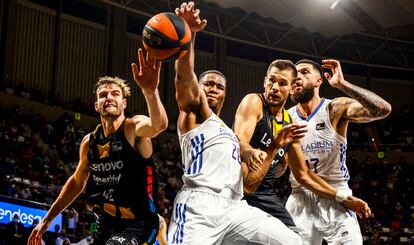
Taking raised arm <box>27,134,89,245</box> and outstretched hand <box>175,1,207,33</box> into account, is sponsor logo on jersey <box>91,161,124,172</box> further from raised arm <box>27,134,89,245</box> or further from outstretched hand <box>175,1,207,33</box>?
outstretched hand <box>175,1,207,33</box>

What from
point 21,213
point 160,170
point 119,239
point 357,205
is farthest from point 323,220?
point 160,170

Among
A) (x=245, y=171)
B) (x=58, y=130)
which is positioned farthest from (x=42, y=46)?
(x=245, y=171)

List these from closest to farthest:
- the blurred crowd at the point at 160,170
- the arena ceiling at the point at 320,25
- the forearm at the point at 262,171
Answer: the forearm at the point at 262,171
the blurred crowd at the point at 160,170
the arena ceiling at the point at 320,25

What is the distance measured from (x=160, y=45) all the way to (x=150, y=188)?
1.52 meters

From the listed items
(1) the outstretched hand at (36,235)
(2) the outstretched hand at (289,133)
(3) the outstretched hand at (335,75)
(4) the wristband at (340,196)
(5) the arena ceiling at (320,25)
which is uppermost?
(5) the arena ceiling at (320,25)

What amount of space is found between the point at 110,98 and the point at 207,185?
1.43m

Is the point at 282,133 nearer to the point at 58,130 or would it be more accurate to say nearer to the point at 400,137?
the point at 58,130

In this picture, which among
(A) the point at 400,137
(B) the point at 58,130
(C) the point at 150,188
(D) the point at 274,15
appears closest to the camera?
(C) the point at 150,188

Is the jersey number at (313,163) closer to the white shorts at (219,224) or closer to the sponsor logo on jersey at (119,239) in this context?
the white shorts at (219,224)

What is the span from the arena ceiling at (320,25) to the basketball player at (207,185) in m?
13.7

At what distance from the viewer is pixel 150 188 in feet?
16.8

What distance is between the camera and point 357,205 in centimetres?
544

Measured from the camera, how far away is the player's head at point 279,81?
489 centimetres

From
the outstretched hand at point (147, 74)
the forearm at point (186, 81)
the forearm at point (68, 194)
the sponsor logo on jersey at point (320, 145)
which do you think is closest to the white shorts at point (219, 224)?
the forearm at point (186, 81)
